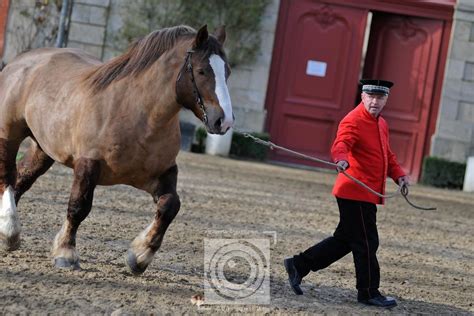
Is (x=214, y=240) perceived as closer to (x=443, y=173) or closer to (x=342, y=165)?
(x=342, y=165)

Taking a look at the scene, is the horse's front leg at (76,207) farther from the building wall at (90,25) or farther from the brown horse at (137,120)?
the building wall at (90,25)

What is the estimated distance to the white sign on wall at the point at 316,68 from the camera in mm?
17734

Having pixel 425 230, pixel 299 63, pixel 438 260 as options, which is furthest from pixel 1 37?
pixel 438 260

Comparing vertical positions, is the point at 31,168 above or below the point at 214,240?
above

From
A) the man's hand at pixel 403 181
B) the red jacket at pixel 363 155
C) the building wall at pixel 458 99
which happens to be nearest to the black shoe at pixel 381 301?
the red jacket at pixel 363 155

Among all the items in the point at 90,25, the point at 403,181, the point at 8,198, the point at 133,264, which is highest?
the point at 90,25

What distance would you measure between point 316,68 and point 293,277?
12056 mm

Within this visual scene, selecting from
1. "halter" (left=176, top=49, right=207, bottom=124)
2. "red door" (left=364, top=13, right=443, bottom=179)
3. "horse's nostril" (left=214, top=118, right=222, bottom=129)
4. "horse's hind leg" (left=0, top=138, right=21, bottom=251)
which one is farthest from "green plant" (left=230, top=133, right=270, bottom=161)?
"horse's nostril" (left=214, top=118, right=222, bottom=129)

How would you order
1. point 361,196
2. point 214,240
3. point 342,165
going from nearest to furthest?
point 342,165 < point 361,196 < point 214,240

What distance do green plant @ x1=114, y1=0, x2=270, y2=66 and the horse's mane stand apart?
1156cm

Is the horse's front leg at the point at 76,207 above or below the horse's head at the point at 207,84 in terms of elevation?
below

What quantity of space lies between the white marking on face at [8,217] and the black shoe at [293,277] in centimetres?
188

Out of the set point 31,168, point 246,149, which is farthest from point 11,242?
point 246,149

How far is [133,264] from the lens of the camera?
5.75 metres
